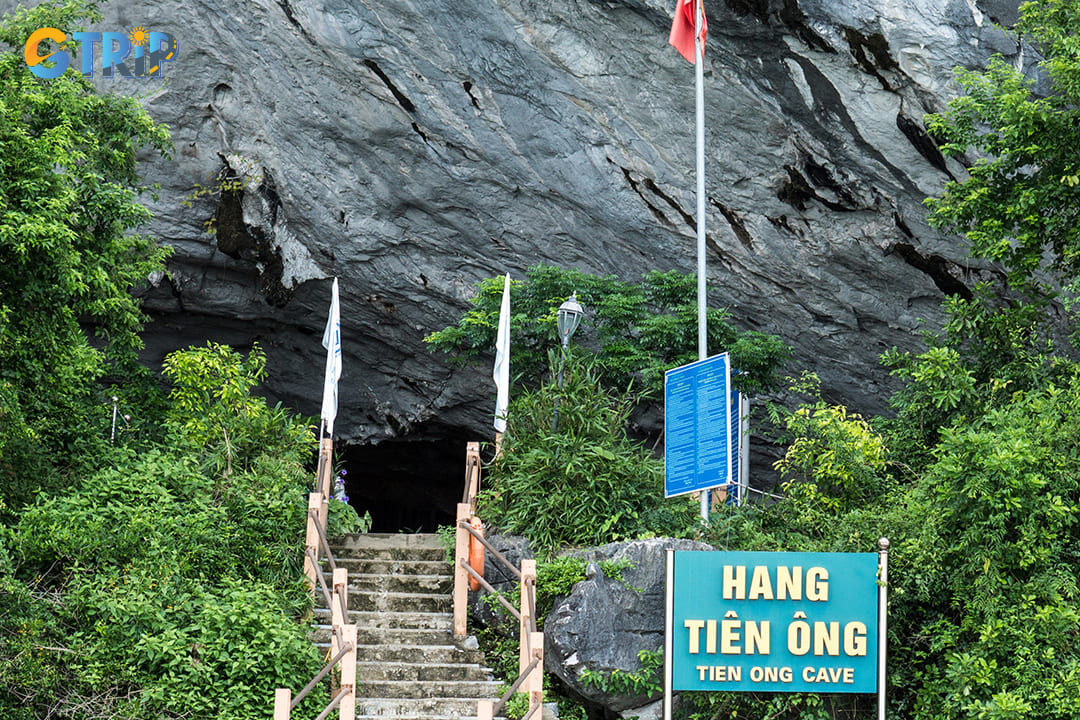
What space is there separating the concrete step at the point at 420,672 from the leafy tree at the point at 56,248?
3573 millimetres

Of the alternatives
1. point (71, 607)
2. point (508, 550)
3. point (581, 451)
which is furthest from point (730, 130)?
point (71, 607)

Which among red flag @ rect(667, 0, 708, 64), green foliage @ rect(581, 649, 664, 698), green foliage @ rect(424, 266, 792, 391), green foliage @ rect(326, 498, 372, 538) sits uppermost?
red flag @ rect(667, 0, 708, 64)

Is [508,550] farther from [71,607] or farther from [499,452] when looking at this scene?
[71,607]

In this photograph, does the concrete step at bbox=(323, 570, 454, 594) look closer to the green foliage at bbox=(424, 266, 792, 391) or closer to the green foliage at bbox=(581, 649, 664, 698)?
the green foliage at bbox=(581, 649, 664, 698)

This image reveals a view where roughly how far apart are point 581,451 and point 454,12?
5.90m

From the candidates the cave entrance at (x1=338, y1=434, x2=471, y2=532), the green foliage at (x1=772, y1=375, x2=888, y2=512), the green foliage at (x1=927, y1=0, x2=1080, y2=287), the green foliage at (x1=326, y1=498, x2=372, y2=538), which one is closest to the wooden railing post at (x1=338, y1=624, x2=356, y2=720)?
the green foliage at (x1=326, y1=498, x2=372, y2=538)

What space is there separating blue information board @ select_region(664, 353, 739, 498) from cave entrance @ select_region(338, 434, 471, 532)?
7.61 meters

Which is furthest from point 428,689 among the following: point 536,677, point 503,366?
point 503,366

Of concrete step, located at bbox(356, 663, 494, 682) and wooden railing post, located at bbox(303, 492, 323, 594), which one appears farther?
wooden railing post, located at bbox(303, 492, 323, 594)

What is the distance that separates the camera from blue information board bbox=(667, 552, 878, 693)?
7.75 metres

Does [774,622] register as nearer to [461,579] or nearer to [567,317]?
[461,579]

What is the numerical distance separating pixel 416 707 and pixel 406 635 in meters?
0.96

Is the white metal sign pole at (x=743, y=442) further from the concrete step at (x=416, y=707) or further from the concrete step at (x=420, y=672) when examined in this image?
the concrete step at (x=416, y=707)

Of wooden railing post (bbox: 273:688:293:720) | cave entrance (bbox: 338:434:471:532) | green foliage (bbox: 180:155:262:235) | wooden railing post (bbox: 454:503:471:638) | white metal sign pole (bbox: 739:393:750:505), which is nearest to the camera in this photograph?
wooden railing post (bbox: 273:688:293:720)
